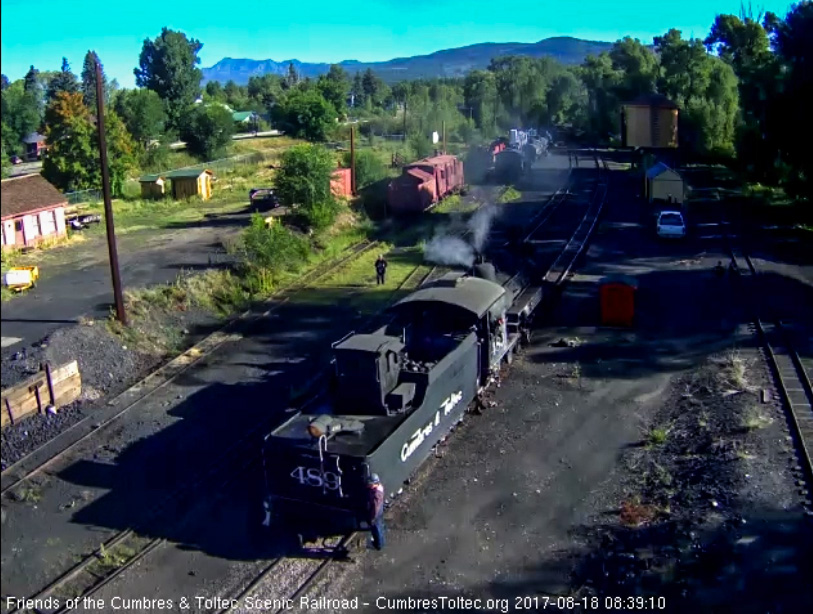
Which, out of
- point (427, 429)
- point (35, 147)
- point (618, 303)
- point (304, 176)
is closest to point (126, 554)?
point (427, 429)

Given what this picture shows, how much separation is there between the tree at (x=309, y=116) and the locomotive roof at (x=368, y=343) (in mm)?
60509

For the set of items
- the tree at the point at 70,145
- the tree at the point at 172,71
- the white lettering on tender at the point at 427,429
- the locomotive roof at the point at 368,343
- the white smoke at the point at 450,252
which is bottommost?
the white lettering on tender at the point at 427,429

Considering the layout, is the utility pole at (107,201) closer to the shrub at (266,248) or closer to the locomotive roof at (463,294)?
the shrub at (266,248)

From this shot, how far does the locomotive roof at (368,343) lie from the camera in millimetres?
11484

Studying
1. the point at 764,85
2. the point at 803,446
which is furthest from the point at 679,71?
the point at 803,446

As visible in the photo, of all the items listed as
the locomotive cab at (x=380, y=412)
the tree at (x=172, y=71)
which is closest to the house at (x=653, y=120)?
the tree at (x=172, y=71)

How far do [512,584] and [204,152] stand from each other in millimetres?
52925

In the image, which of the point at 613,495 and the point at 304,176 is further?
the point at 304,176

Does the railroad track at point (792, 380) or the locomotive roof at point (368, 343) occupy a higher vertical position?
the locomotive roof at point (368, 343)

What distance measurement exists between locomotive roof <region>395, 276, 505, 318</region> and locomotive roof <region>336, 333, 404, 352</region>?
6.84 ft

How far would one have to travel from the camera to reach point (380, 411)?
456 inches

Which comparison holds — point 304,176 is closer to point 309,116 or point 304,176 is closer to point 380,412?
point 380,412

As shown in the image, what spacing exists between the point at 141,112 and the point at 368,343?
41.2 meters

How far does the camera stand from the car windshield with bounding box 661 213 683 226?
31.9m
